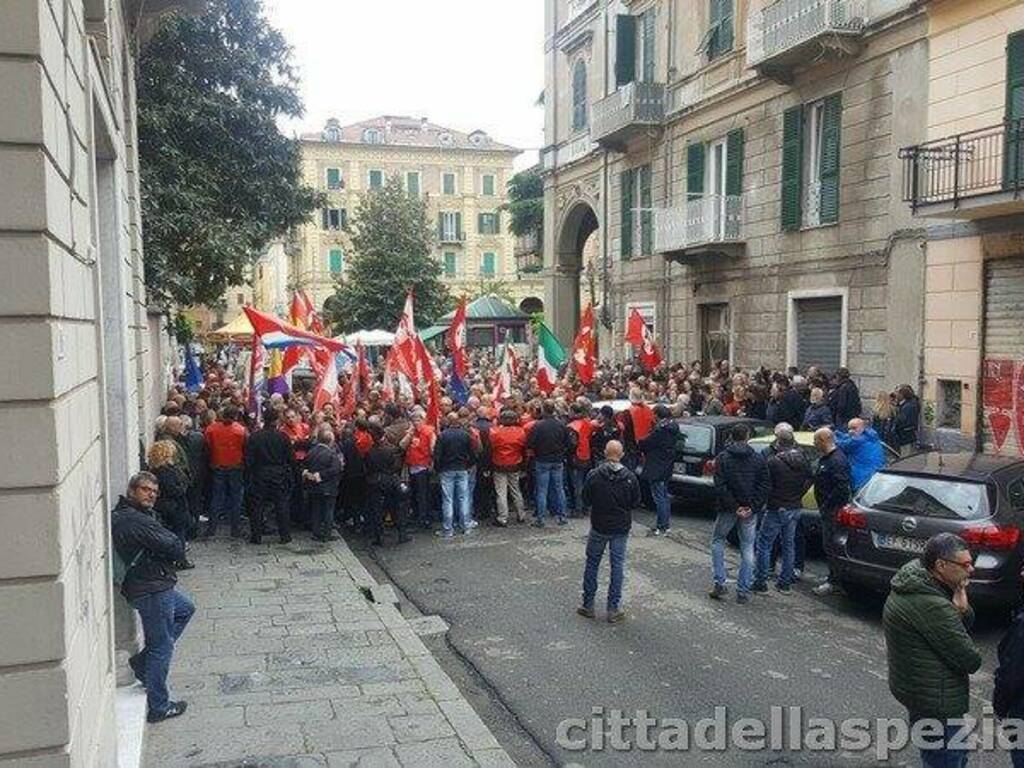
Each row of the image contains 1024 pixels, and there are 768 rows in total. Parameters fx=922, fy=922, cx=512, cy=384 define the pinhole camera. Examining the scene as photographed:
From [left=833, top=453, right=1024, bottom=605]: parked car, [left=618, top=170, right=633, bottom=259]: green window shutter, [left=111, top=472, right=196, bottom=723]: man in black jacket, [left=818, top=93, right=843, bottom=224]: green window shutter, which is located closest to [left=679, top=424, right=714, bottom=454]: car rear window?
[left=833, top=453, right=1024, bottom=605]: parked car

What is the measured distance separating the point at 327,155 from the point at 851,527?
62.2m

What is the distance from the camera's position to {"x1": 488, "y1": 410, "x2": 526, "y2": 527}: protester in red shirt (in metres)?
12.6

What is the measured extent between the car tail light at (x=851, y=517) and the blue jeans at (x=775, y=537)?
2.02 feet

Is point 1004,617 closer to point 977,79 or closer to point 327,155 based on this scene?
point 977,79

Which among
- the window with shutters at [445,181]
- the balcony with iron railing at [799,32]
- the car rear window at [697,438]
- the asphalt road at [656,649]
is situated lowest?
the asphalt road at [656,649]

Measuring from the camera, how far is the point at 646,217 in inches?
1021

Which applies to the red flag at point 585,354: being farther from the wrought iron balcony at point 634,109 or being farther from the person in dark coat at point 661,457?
the wrought iron balcony at point 634,109

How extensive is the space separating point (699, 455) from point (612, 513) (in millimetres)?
4800

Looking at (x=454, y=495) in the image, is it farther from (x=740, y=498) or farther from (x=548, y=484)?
(x=740, y=498)

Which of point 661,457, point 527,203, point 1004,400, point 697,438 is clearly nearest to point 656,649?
point 661,457

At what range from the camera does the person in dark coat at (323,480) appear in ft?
37.8

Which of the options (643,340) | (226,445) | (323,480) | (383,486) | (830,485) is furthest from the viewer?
(643,340)

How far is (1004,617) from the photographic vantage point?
8.46 meters

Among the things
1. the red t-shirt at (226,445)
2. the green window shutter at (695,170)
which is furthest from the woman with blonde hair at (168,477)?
the green window shutter at (695,170)
